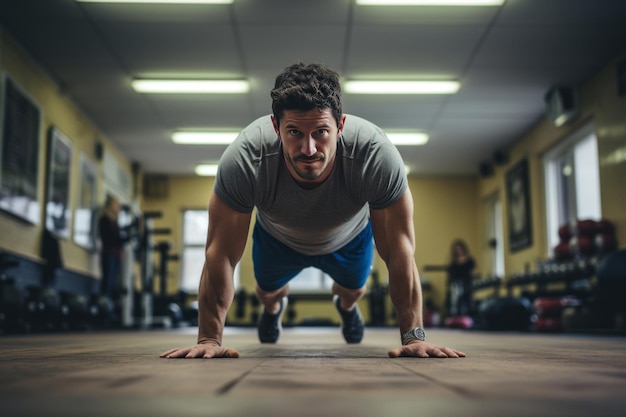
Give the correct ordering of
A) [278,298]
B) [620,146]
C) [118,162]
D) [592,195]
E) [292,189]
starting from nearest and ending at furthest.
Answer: [292,189] → [278,298] → [620,146] → [592,195] → [118,162]

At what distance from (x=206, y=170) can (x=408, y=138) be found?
3.35 meters

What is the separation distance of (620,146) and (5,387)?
18.8 ft

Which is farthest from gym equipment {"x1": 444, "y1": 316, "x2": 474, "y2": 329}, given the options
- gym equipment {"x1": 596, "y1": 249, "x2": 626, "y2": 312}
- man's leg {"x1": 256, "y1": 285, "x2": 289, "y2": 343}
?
man's leg {"x1": 256, "y1": 285, "x2": 289, "y2": 343}

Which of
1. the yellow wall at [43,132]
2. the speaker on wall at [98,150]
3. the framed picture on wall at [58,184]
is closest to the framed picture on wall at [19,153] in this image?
the yellow wall at [43,132]

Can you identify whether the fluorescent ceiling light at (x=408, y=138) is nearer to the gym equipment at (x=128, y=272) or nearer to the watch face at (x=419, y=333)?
the gym equipment at (x=128, y=272)

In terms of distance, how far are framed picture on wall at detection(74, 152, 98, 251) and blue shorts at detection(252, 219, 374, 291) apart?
196 inches

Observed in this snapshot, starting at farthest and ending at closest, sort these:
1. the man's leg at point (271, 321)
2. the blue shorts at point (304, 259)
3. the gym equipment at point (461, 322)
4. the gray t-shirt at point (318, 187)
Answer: the gym equipment at point (461, 322) → the man's leg at point (271, 321) → the blue shorts at point (304, 259) → the gray t-shirt at point (318, 187)

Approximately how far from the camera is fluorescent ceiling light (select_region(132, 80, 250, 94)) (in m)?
6.19

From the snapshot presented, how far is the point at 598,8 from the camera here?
4.79 m

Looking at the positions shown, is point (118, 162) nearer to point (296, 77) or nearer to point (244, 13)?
point (244, 13)

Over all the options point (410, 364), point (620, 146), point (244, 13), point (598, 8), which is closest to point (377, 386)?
point (410, 364)

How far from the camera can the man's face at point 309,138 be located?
1.78 m

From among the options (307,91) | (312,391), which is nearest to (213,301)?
(307,91)

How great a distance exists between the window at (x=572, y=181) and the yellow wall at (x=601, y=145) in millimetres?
104
